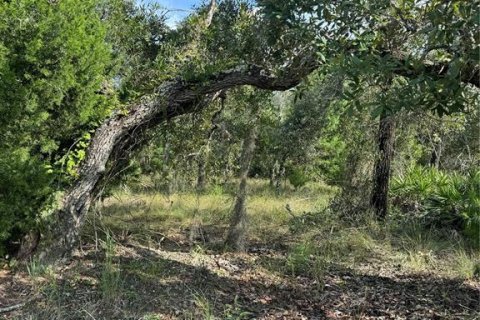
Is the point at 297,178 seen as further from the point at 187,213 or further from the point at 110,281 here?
the point at 110,281

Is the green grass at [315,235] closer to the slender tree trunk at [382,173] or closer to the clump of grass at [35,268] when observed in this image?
the slender tree trunk at [382,173]

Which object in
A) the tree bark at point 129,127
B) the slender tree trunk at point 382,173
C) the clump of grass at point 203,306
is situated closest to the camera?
the clump of grass at point 203,306

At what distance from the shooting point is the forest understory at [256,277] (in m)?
4.62

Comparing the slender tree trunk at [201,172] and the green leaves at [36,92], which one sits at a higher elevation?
the green leaves at [36,92]

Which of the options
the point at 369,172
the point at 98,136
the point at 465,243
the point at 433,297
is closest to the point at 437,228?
the point at 465,243

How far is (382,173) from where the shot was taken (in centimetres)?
939

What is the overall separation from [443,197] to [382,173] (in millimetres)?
1226

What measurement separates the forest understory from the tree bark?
33 cm

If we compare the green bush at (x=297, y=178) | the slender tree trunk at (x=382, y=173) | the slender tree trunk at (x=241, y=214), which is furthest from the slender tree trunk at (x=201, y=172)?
the green bush at (x=297, y=178)

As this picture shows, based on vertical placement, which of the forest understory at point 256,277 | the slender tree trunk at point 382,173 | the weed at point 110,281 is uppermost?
the slender tree trunk at point 382,173

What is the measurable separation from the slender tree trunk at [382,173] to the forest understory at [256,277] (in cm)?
91

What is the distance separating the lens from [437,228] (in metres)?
8.63

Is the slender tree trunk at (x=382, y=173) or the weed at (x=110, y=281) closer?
the weed at (x=110, y=281)

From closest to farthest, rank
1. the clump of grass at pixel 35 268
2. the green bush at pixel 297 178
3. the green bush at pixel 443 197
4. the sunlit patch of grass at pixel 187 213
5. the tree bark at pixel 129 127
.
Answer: the clump of grass at pixel 35 268
the tree bark at pixel 129 127
the green bush at pixel 443 197
the sunlit patch of grass at pixel 187 213
the green bush at pixel 297 178
